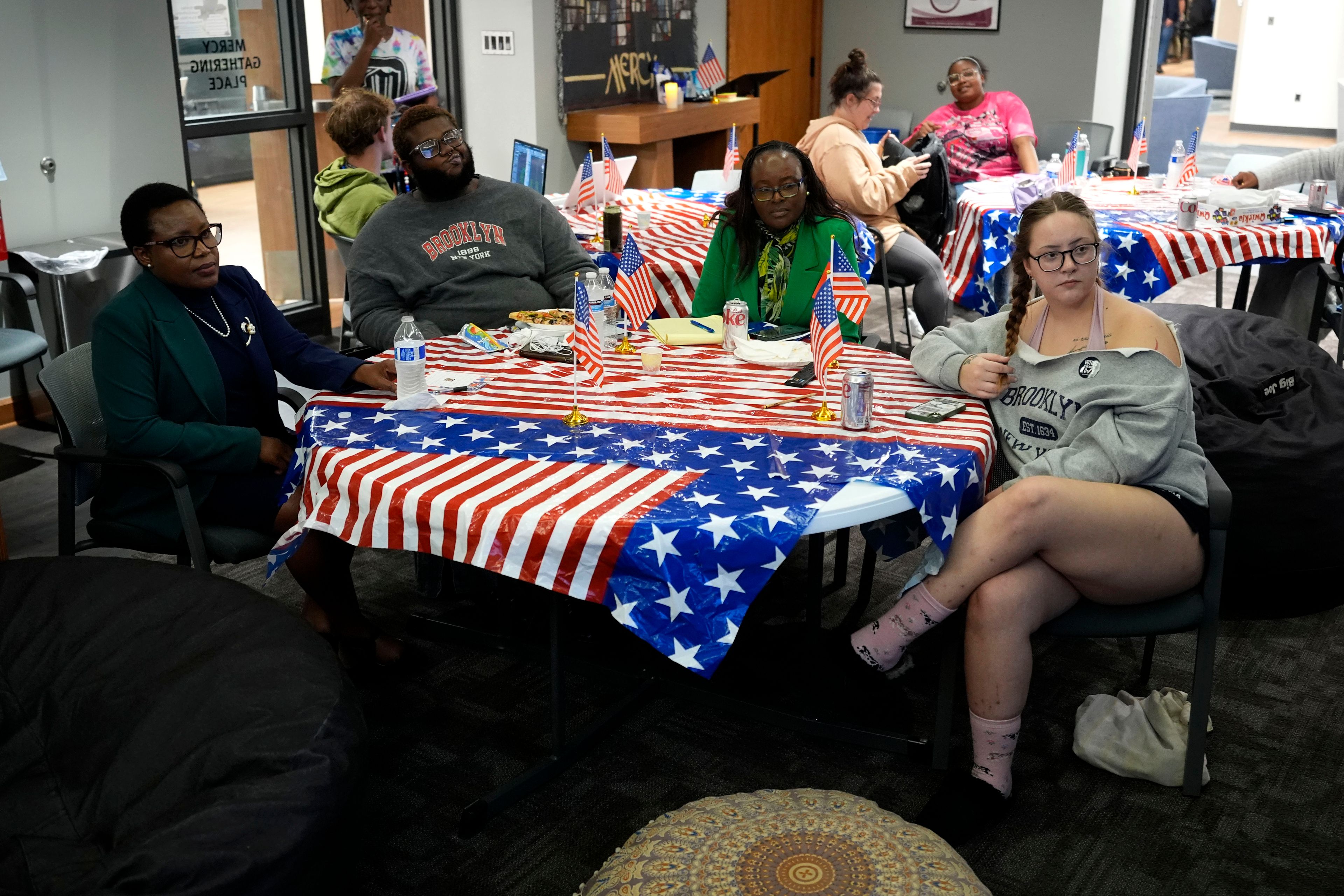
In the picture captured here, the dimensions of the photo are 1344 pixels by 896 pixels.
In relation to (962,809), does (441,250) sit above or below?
above

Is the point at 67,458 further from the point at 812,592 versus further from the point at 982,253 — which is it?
the point at 982,253

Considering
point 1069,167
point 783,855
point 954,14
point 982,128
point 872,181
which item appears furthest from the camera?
point 954,14

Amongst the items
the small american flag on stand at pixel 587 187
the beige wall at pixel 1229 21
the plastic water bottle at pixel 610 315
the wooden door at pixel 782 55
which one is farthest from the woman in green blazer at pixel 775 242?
the beige wall at pixel 1229 21

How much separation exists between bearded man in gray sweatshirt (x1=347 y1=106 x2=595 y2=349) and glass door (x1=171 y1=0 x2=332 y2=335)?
7.33 feet

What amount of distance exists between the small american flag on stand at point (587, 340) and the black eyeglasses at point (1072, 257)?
3.25 ft

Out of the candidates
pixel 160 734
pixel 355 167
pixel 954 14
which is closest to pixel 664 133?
pixel 954 14

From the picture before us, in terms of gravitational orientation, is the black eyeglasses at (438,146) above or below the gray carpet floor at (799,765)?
above

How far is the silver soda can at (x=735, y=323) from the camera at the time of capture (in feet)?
10.4

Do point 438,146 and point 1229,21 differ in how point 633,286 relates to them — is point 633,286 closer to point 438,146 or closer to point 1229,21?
point 438,146

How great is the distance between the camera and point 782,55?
9.27m

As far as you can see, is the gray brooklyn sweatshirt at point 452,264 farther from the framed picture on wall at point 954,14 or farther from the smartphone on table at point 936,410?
the framed picture on wall at point 954,14

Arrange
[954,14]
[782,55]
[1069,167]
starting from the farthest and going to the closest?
[782,55], [954,14], [1069,167]

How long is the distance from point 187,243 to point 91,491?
0.63 meters

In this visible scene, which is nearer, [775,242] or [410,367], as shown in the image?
[410,367]
